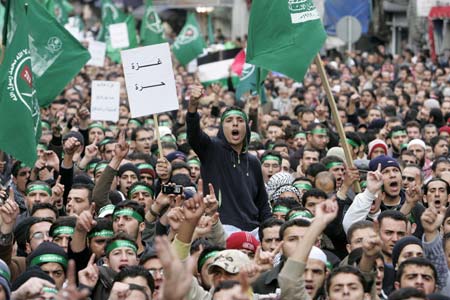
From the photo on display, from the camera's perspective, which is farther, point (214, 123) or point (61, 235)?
point (214, 123)

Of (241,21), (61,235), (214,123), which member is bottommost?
(241,21)

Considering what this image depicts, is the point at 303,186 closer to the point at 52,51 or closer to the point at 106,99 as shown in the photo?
the point at 52,51

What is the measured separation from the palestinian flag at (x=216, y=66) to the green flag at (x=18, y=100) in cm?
1154

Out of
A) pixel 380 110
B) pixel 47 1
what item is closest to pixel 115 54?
pixel 47 1

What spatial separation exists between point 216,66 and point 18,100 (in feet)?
40.4

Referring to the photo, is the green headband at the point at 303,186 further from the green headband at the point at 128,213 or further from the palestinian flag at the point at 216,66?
the palestinian flag at the point at 216,66

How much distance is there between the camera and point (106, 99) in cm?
1683

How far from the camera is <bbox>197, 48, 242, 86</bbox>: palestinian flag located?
75.7ft

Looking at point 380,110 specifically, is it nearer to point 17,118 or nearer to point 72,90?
point 72,90

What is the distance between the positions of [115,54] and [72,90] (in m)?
4.68

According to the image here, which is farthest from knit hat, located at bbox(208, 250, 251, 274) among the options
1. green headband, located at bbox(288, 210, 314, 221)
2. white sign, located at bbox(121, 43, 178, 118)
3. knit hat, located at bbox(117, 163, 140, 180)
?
knit hat, located at bbox(117, 163, 140, 180)

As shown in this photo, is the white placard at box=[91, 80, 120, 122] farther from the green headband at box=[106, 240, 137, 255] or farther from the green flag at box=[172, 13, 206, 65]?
the green flag at box=[172, 13, 206, 65]

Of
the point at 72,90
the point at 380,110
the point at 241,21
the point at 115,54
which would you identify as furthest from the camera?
the point at 241,21

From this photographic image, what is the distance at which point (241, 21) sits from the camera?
1939 inches
